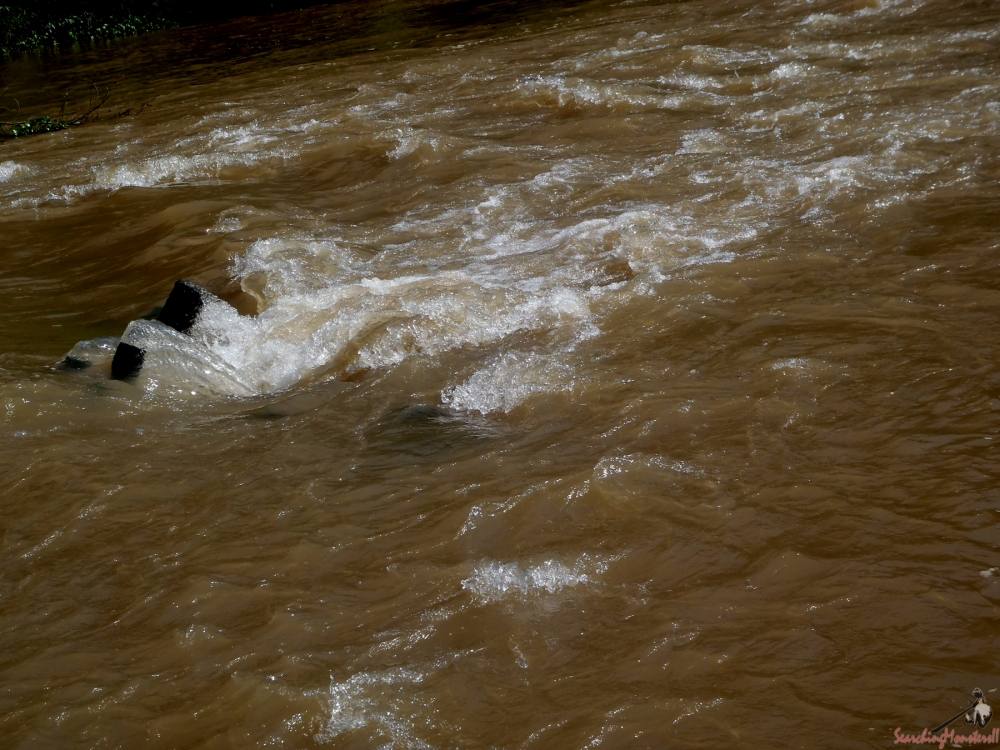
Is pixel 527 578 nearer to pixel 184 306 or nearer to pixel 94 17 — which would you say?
pixel 184 306

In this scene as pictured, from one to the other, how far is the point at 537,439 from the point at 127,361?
2446 millimetres

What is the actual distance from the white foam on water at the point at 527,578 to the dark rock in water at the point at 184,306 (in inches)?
131

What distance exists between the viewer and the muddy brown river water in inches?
113

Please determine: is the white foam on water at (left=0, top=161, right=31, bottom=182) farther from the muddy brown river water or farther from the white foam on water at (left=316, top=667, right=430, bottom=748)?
the white foam on water at (left=316, top=667, right=430, bottom=748)

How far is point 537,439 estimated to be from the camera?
Result: 14.0 ft

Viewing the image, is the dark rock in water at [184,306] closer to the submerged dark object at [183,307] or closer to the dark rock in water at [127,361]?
the submerged dark object at [183,307]

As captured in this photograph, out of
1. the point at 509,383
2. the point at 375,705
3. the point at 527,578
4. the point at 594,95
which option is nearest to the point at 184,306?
the point at 509,383

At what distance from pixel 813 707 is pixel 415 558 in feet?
4.93

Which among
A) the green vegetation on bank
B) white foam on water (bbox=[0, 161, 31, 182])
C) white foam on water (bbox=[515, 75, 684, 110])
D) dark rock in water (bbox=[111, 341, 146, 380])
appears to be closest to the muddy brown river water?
dark rock in water (bbox=[111, 341, 146, 380])

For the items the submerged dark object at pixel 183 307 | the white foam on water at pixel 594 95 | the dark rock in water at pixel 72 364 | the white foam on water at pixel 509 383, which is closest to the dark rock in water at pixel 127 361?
the dark rock in water at pixel 72 364

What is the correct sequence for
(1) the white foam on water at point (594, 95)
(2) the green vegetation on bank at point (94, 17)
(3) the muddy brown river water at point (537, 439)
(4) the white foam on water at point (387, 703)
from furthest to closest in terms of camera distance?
(2) the green vegetation on bank at point (94, 17) < (1) the white foam on water at point (594, 95) < (3) the muddy brown river water at point (537, 439) < (4) the white foam on water at point (387, 703)

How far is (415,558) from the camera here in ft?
11.7

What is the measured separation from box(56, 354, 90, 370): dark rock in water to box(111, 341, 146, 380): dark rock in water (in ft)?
1.05

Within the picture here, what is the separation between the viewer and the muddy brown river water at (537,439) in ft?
9.45
